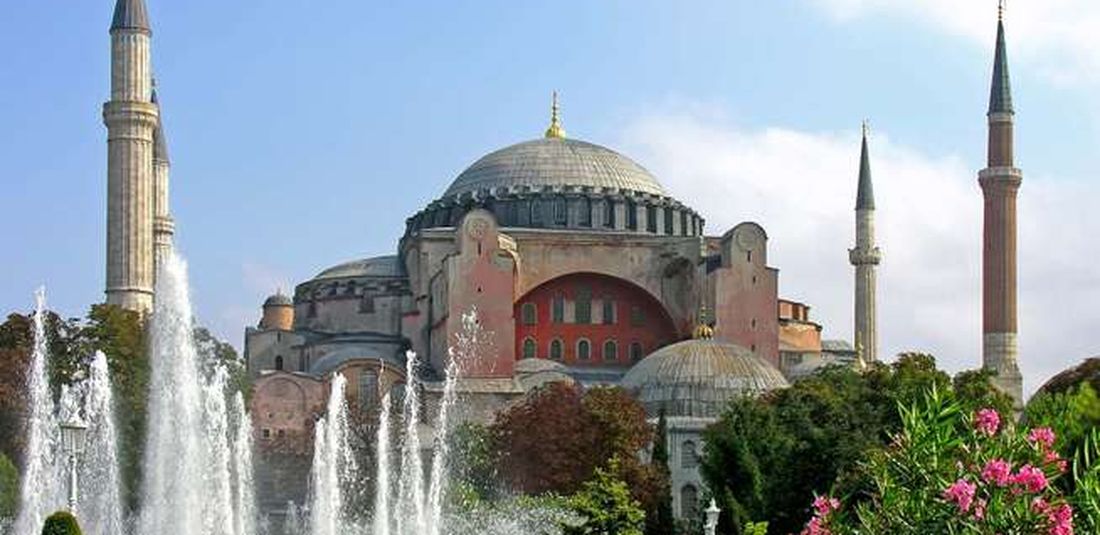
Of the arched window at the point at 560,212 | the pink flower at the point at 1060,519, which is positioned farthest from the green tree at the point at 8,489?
the pink flower at the point at 1060,519

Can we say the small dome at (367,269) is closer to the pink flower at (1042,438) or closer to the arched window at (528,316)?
the arched window at (528,316)

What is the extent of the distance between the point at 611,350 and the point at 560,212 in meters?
3.96

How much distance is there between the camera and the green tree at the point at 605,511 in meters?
24.0

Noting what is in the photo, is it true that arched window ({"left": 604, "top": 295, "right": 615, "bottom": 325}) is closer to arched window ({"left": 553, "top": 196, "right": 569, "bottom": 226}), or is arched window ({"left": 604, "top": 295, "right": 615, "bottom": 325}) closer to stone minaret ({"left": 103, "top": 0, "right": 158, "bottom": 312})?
arched window ({"left": 553, "top": 196, "right": 569, "bottom": 226})

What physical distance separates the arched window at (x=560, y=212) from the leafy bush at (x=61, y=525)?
37664 mm

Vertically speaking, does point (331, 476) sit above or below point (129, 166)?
below

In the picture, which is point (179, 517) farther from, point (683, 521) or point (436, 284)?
point (436, 284)

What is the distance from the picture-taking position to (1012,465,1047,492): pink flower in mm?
12438

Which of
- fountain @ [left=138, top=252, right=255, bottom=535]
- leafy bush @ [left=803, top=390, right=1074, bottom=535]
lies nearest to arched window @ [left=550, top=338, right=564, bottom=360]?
fountain @ [left=138, top=252, right=255, bottom=535]

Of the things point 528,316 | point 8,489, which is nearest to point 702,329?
point 528,316

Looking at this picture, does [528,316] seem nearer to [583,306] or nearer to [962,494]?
[583,306]

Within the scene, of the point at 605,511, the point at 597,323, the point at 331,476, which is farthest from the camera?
the point at 597,323

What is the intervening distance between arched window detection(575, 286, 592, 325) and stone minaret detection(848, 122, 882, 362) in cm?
859

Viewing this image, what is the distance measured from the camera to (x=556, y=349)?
5159 centimetres
